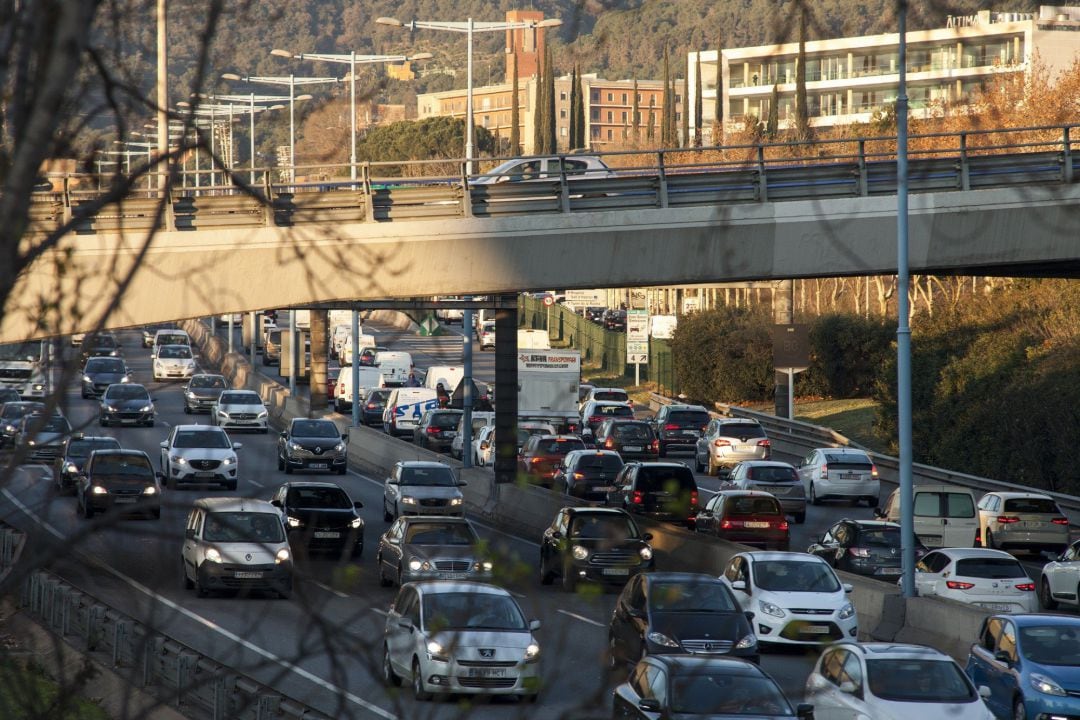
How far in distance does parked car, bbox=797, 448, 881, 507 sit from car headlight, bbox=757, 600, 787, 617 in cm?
2163

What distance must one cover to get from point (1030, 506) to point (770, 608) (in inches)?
522

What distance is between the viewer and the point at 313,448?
4806 cm

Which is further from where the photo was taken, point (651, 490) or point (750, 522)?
point (651, 490)

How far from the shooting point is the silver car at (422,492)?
3716 cm

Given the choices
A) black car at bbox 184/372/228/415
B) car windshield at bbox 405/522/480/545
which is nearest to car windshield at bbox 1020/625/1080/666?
car windshield at bbox 405/522/480/545

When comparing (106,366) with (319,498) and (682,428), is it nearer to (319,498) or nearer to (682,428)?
(682,428)

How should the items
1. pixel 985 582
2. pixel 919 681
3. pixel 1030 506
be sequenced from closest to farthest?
pixel 919 681
pixel 985 582
pixel 1030 506

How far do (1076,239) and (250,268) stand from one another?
14.6 meters

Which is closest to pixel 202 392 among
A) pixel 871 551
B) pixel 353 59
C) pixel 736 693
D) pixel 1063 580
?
pixel 871 551

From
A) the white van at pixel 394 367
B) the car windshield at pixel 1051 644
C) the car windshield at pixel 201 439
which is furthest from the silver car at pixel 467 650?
the white van at pixel 394 367

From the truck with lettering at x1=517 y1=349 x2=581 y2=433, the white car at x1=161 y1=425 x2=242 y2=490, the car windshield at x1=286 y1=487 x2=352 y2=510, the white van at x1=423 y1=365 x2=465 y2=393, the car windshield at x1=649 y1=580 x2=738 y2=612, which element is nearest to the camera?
the car windshield at x1=649 y1=580 x2=738 y2=612

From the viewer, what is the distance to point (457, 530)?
1077 inches

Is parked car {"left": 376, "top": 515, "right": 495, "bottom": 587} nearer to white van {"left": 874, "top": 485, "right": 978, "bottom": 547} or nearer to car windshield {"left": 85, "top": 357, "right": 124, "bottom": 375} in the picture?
white van {"left": 874, "top": 485, "right": 978, "bottom": 547}

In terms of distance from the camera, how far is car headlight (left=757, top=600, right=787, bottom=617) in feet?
73.7
